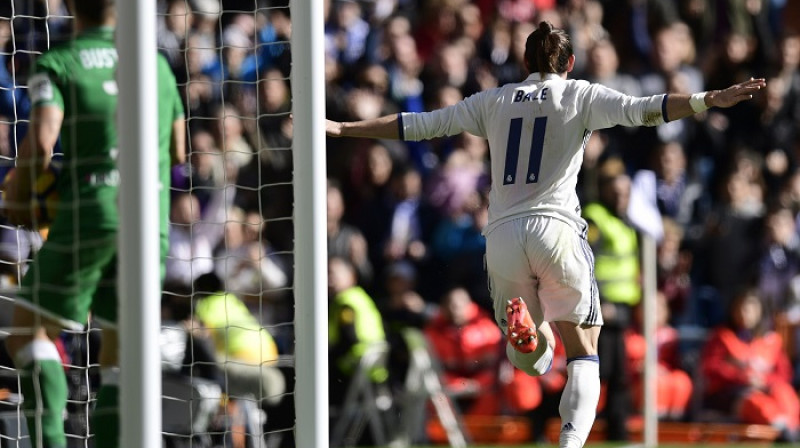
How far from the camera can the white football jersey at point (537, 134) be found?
7.50 metres

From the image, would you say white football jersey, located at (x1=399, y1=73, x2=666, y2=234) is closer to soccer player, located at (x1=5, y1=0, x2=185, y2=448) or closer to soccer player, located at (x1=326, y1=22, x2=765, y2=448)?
soccer player, located at (x1=326, y1=22, x2=765, y2=448)

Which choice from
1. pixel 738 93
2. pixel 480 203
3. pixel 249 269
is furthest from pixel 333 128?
pixel 480 203

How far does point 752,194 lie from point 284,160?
384 centimetres

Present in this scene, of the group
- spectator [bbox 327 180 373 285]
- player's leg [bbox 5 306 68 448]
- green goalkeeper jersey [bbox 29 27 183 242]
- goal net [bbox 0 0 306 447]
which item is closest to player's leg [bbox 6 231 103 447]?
player's leg [bbox 5 306 68 448]

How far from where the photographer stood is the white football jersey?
750 centimetres

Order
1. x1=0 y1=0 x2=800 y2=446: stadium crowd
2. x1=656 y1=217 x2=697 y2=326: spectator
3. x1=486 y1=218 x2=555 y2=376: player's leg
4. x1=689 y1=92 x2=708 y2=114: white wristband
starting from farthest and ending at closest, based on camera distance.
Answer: x1=656 y1=217 x2=697 y2=326: spectator, x1=0 y1=0 x2=800 y2=446: stadium crowd, x1=486 y1=218 x2=555 y2=376: player's leg, x1=689 y1=92 x2=708 y2=114: white wristband

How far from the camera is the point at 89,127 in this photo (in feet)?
23.4

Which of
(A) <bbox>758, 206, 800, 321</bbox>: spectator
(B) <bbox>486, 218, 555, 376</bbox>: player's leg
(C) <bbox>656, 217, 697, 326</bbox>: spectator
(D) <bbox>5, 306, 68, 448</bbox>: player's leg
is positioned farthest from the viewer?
(C) <bbox>656, 217, 697, 326</bbox>: spectator

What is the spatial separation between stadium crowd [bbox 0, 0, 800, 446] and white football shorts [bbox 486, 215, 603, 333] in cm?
392

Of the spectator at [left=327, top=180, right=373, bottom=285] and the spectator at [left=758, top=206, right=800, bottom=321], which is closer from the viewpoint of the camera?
the spectator at [left=327, top=180, right=373, bottom=285]

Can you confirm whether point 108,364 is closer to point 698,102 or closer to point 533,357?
point 533,357

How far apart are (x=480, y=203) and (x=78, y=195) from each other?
5988mm

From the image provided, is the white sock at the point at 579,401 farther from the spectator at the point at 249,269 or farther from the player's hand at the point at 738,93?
the spectator at the point at 249,269

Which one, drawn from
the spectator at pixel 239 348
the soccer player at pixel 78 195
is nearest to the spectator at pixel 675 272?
the spectator at pixel 239 348
